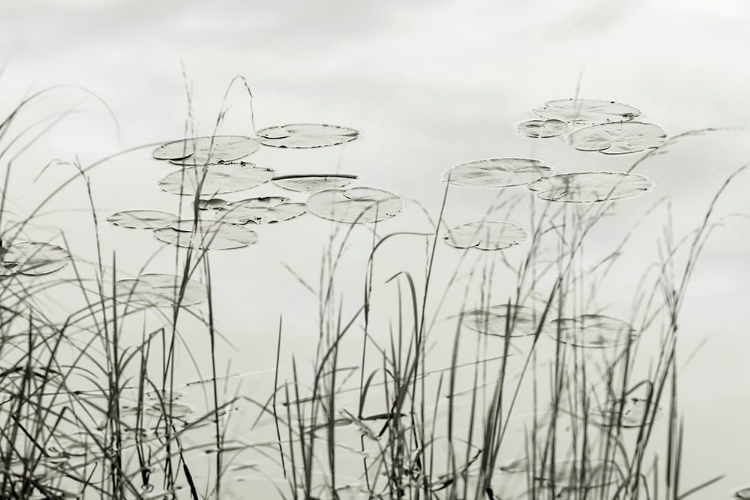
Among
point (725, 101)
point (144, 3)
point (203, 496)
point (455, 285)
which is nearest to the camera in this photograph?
point (203, 496)

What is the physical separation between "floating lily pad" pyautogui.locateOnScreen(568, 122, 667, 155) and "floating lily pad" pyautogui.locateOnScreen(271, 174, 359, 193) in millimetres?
848

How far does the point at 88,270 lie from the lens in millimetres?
3424

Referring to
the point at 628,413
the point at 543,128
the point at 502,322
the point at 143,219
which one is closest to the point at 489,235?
the point at 502,322

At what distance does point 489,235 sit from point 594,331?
22.2 inches

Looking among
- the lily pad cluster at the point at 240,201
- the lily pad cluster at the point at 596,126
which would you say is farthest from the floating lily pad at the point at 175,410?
the lily pad cluster at the point at 596,126

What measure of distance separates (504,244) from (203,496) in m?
1.39

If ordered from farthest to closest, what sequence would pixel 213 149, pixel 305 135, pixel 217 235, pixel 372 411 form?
pixel 305 135 → pixel 213 149 → pixel 217 235 → pixel 372 411

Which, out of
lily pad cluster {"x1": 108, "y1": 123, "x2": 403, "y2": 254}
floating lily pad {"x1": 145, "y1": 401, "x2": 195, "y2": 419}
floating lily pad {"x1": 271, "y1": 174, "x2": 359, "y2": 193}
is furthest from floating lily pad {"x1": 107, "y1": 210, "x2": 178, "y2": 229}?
floating lily pad {"x1": 145, "y1": 401, "x2": 195, "y2": 419}

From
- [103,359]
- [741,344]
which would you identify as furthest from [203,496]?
[741,344]

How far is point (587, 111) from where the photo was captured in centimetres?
436

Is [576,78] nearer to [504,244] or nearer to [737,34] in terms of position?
[737,34]

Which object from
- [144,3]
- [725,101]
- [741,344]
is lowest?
[741,344]

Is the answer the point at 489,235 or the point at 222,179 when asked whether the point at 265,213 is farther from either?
the point at 489,235

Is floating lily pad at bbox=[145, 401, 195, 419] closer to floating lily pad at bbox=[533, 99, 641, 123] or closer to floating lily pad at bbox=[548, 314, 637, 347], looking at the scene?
floating lily pad at bbox=[548, 314, 637, 347]
